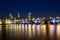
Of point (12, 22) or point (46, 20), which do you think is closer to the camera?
point (46, 20)

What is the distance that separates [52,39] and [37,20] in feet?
298

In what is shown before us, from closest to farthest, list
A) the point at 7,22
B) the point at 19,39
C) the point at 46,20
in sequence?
the point at 19,39 → the point at 46,20 → the point at 7,22

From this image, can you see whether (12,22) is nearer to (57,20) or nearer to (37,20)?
(37,20)

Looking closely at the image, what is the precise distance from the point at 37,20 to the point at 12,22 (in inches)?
603

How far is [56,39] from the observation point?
23016 mm

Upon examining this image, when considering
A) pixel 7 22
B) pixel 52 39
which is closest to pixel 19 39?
pixel 52 39

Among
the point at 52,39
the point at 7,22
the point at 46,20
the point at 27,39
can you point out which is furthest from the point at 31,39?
the point at 7,22

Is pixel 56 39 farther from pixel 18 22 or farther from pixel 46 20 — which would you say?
pixel 18 22

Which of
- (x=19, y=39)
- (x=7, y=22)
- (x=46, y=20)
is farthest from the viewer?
(x=7, y=22)

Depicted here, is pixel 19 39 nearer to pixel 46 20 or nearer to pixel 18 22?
pixel 46 20

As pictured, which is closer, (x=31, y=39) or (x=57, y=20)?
(x=31, y=39)

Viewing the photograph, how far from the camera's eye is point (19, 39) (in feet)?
74.0

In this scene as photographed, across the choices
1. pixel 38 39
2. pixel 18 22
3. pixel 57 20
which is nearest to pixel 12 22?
pixel 18 22

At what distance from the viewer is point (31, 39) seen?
2256 centimetres
